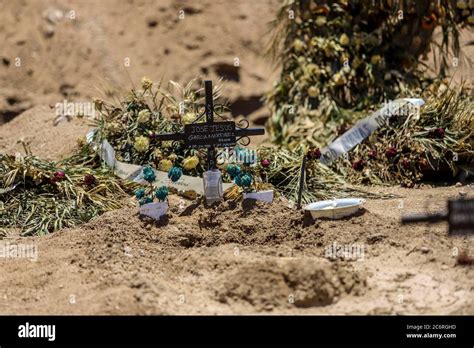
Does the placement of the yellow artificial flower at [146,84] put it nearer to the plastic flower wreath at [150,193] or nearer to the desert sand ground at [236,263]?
the desert sand ground at [236,263]

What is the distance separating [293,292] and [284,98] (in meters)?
4.97

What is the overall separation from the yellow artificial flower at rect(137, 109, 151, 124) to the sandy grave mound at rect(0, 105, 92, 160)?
22.8 inches

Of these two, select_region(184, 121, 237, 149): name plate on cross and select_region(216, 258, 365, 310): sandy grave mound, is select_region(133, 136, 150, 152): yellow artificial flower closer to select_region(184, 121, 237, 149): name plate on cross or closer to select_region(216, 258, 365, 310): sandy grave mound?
select_region(184, 121, 237, 149): name plate on cross

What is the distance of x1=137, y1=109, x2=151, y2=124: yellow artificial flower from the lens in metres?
9.00

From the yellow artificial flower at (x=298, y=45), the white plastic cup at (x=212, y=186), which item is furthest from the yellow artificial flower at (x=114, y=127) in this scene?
the yellow artificial flower at (x=298, y=45)

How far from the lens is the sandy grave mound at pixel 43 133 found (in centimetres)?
980

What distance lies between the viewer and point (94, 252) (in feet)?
23.1

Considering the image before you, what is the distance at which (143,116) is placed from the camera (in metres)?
9.00

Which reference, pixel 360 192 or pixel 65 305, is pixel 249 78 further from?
pixel 65 305

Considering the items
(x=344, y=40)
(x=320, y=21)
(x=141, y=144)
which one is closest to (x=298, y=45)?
(x=320, y=21)

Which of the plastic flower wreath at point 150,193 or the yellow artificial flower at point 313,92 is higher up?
the yellow artificial flower at point 313,92

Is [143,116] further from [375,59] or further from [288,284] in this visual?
[288,284]

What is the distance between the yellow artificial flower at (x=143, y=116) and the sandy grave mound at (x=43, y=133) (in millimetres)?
580

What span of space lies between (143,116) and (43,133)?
A: 1.79 metres
